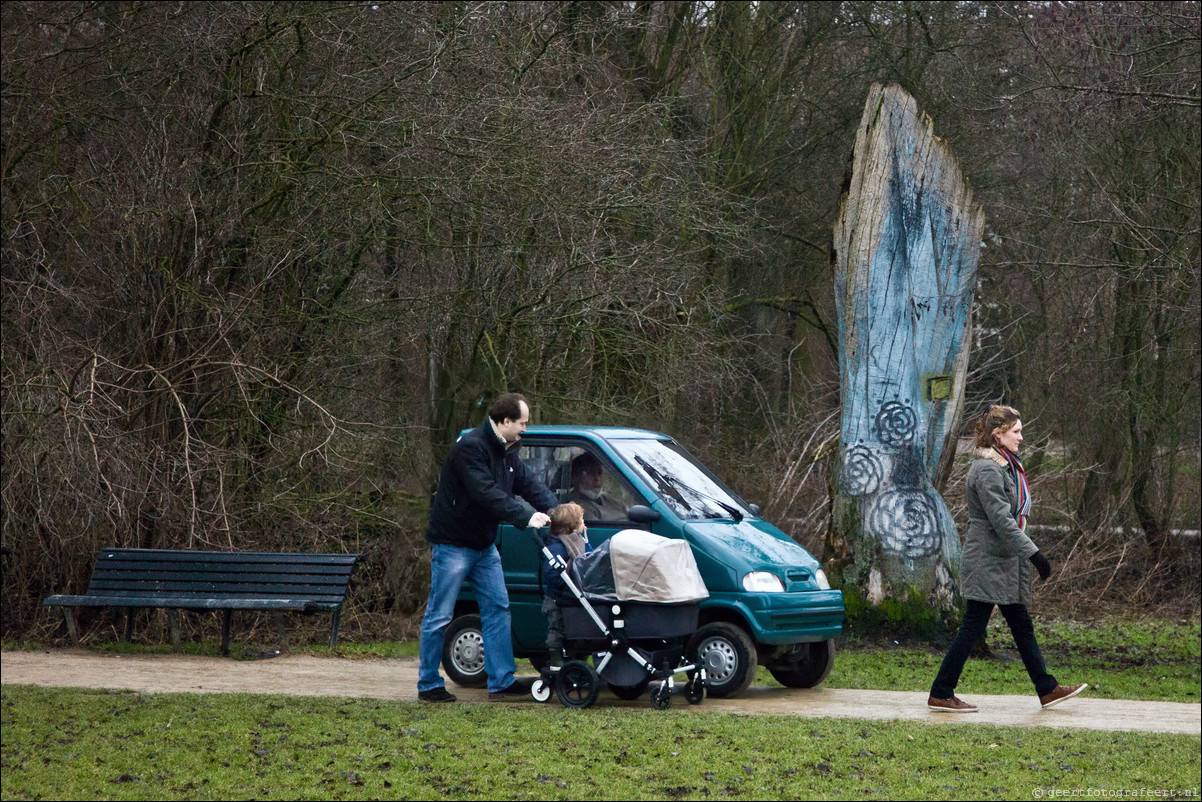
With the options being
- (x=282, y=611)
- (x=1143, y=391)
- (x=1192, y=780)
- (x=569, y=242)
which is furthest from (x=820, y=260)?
(x=1192, y=780)

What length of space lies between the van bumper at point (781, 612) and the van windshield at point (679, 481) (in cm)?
77

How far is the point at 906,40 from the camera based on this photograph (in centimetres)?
2011

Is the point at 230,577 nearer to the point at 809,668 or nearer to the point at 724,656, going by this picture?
the point at 724,656

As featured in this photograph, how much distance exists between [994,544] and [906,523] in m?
4.20

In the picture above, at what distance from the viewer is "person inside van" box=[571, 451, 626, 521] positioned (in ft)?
32.6

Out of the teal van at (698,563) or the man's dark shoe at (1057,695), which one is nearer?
the man's dark shoe at (1057,695)

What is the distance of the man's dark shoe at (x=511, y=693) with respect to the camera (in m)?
9.41

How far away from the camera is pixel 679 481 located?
1020 centimetres

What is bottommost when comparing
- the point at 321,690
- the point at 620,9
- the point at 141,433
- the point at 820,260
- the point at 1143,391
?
the point at 321,690

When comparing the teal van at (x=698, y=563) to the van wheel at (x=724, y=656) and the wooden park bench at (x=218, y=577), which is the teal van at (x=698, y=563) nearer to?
the van wheel at (x=724, y=656)

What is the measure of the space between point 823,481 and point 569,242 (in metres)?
5.16

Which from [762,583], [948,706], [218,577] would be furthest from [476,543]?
[218,577]

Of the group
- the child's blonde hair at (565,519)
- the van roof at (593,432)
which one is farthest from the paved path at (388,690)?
the van roof at (593,432)

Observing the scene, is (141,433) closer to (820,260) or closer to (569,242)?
(569,242)
